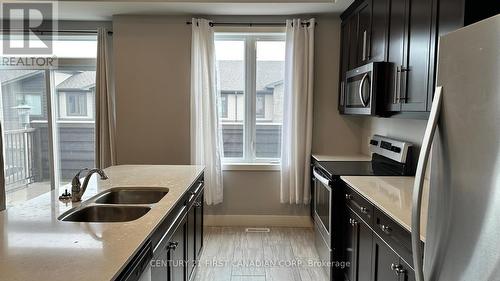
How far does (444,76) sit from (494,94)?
0.81 ft

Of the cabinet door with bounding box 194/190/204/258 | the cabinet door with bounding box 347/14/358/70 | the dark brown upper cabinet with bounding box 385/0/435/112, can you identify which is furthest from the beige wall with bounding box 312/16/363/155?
the cabinet door with bounding box 194/190/204/258

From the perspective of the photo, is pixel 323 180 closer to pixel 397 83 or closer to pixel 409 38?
pixel 397 83

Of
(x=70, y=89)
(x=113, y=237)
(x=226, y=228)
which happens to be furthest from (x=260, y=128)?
(x=113, y=237)

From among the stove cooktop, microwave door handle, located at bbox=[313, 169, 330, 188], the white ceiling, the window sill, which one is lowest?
the window sill

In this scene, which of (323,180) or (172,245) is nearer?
(172,245)

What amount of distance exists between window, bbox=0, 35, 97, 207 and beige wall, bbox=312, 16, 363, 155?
2.88 metres

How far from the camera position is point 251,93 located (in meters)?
4.29

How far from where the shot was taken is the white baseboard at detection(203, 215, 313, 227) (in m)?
4.30

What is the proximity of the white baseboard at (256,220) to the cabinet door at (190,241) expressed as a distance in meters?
1.64

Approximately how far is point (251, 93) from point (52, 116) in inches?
103

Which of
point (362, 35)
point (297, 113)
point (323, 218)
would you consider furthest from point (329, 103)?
point (323, 218)

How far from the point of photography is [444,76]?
1092 mm

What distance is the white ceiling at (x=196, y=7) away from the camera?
11.7ft

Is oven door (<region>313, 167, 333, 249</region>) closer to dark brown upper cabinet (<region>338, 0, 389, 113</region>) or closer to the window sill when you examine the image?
the window sill
